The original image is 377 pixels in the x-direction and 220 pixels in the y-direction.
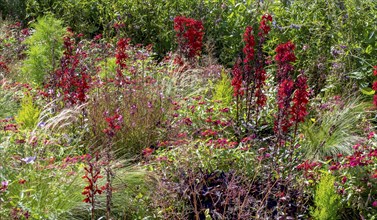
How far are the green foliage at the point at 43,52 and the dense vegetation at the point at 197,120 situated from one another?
2 cm

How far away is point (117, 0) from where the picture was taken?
9.43 metres

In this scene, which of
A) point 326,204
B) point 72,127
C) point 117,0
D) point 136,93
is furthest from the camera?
point 117,0

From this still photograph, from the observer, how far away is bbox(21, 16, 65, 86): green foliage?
7219 mm

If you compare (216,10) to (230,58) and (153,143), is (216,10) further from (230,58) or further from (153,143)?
(153,143)

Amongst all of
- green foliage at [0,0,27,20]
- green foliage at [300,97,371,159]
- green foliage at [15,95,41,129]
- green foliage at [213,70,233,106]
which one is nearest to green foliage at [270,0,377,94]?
green foliage at [300,97,371,159]

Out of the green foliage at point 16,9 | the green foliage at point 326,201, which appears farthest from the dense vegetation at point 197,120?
the green foliage at point 16,9

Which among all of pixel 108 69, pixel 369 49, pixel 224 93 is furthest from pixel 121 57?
pixel 369 49

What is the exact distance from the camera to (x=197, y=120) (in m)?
5.82

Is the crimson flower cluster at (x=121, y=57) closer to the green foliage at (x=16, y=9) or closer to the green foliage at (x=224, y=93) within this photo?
the green foliage at (x=224, y=93)

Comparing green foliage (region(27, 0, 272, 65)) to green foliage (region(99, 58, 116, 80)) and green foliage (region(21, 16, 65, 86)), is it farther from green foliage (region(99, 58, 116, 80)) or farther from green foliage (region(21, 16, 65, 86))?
green foliage (region(99, 58, 116, 80))

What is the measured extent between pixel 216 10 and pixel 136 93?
2959 millimetres

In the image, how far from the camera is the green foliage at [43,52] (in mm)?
7219

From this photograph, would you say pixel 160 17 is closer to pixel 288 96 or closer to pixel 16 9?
pixel 16 9

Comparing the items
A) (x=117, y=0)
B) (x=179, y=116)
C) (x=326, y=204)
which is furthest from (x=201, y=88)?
(x=117, y=0)
